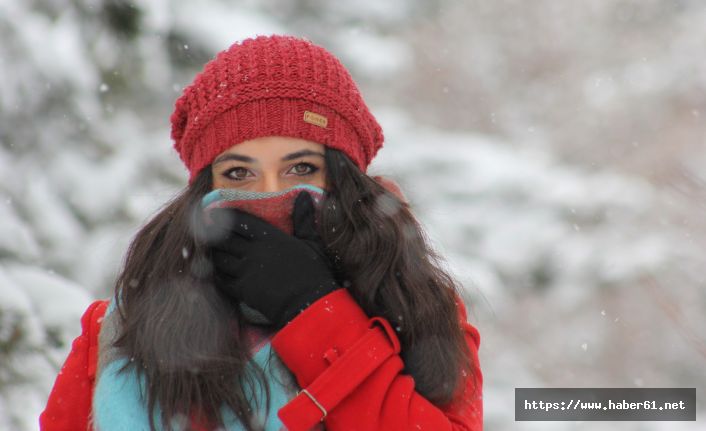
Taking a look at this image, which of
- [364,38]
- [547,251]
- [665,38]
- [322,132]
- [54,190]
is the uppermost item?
[665,38]

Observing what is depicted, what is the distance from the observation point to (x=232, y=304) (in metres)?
1.79

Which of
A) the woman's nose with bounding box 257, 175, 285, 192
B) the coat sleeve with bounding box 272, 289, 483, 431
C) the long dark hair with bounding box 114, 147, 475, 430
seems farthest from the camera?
the woman's nose with bounding box 257, 175, 285, 192

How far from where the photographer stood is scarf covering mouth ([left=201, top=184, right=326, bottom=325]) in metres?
1.74

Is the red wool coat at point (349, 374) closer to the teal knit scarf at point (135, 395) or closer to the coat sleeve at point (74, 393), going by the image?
the teal knit scarf at point (135, 395)

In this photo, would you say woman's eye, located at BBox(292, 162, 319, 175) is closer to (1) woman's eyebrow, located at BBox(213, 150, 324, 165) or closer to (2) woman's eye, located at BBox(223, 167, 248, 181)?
(1) woman's eyebrow, located at BBox(213, 150, 324, 165)

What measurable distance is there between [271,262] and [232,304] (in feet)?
0.74

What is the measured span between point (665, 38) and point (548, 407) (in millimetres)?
4547

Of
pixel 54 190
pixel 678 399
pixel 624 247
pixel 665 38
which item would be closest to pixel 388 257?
pixel 54 190

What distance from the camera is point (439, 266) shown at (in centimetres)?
194

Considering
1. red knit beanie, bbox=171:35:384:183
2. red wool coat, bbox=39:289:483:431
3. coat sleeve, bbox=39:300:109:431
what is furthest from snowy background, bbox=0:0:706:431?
red wool coat, bbox=39:289:483:431

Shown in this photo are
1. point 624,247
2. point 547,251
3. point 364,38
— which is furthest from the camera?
point 624,247

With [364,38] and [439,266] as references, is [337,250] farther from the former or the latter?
[364,38]

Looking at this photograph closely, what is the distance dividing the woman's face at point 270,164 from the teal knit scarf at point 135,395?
40 cm

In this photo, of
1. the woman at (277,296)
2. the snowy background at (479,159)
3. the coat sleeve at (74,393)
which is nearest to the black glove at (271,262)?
the woman at (277,296)
